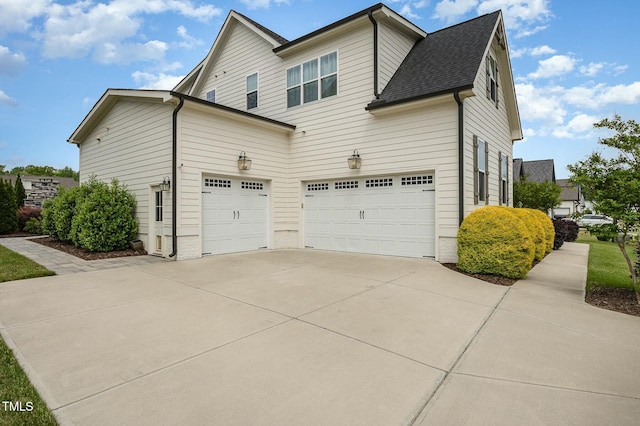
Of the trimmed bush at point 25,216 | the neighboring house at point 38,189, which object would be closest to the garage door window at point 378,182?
the trimmed bush at point 25,216

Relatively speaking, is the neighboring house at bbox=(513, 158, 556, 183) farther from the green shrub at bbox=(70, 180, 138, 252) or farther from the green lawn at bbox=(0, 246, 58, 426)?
the green lawn at bbox=(0, 246, 58, 426)

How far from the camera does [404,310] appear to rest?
165 inches

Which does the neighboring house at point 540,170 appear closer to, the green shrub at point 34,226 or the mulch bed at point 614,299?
the mulch bed at point 614,299

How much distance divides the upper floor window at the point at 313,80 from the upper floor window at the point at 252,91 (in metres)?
1.74

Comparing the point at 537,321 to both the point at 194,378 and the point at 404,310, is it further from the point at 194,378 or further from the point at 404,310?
the point at 194,378

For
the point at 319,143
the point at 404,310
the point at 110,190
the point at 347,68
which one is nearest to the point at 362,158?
the point at 319,143

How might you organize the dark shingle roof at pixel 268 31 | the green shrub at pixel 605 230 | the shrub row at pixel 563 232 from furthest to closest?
the shrub row at pixel 563 232
the dark shingle roof at pixel 268 31
the green shrub at pixel 605 230

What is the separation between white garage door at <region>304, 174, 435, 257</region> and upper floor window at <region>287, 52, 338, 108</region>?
2.87 metres

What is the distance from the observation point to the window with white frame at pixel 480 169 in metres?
8.12

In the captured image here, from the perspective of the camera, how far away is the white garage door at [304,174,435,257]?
8.29 meters

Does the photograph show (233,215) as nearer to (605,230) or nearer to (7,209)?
(605,230)

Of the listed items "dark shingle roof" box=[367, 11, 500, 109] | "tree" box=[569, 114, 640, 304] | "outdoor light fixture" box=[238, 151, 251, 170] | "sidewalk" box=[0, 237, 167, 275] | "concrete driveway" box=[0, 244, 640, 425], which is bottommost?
"concrete driveway" box=[0, 244, 640, 425]

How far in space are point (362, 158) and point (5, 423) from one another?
8.36 m

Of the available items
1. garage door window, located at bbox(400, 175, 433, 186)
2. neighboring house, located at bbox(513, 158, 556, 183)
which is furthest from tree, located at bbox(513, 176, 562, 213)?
neighboring house, located at bbox(513, 158, 556, 183)
